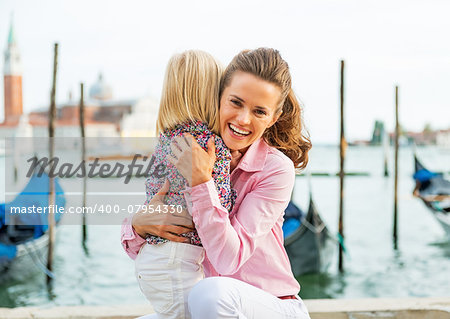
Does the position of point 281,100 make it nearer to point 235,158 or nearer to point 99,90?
A: point 235,158

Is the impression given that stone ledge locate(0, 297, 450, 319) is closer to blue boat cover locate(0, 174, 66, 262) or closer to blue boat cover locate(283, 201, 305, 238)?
blue boat cover locate(0, 174, 66, 262)

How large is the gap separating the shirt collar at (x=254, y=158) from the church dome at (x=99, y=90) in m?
49.4

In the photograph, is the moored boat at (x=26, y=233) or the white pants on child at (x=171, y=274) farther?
the moored boat at (x=26, y=233)

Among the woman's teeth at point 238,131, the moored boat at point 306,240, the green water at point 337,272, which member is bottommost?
the green water at point 337,272

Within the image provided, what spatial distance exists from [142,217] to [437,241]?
8935 millimetres

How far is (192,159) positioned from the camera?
109cm

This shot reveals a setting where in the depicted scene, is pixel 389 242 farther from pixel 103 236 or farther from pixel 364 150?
pixel 364 150

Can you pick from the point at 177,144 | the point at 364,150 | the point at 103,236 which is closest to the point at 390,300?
the point at 177,144

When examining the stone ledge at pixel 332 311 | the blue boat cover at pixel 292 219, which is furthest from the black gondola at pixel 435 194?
the stone ledge at pixel 332 311

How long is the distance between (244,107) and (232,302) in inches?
16.9

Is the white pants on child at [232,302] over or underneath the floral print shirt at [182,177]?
underneath

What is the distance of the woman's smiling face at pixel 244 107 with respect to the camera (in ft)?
3.73

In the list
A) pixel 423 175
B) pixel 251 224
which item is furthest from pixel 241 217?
pixel 423 175

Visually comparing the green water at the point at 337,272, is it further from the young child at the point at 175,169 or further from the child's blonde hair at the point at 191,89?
the child's blonde hair at the point at 191,89
